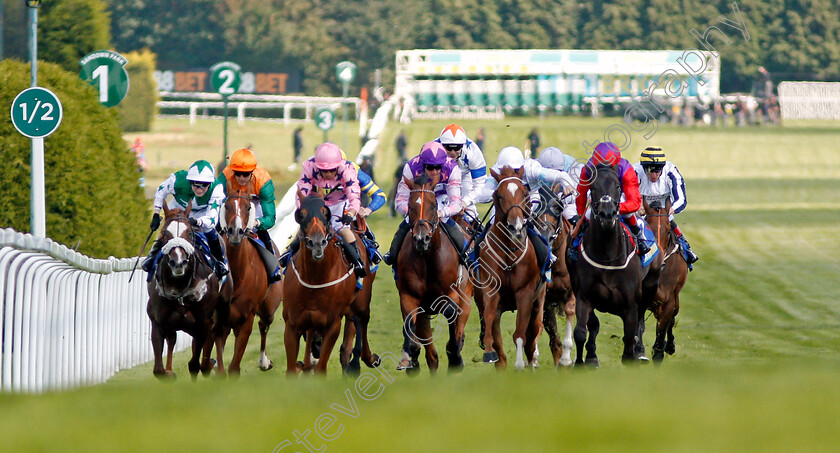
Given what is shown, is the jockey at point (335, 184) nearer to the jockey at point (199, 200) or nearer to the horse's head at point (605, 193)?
the jockey at point (199, 200)

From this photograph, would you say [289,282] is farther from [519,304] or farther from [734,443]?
[734,443]

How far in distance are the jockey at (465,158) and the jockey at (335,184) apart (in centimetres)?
80

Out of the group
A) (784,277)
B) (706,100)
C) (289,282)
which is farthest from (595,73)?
(289,282)

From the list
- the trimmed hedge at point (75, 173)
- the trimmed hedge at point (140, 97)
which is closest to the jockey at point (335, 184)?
the trimmed hedge at point (75, 173)

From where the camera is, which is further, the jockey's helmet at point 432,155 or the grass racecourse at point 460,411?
the jockey's helmet at point 432,155

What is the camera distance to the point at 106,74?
48.1 ft

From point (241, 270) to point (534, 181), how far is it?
102 inches

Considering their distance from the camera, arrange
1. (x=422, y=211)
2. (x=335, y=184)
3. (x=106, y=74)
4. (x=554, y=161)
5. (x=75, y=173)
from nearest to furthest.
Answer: (x=422, y=211), (x=335, y=184), (x=554, y=161), (x=75, y=173), (x=106, y=74)

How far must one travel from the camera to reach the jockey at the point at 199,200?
8.98 meters

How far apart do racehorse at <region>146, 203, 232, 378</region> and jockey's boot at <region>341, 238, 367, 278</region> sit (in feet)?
3.12

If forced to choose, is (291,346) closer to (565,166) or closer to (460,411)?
(565,166)

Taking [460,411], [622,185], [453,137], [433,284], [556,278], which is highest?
[453,137]

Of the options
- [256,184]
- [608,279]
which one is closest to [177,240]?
[256,184]

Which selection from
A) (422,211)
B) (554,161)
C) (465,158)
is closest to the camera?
(422,211)
